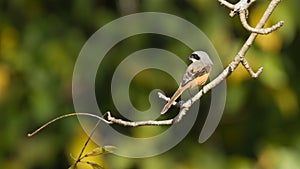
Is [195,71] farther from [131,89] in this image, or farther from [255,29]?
[131,89]

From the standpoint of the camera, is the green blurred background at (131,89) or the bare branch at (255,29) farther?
the green blurred background at (131,89)

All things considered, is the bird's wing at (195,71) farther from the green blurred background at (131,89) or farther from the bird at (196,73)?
the green blurred background at (131,89)

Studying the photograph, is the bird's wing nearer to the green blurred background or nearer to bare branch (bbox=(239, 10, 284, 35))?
bare branch (bbox=(239, 10, 284, 35))

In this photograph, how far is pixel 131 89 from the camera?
5.76 ft

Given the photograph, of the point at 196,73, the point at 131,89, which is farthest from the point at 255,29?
the point at 131,89

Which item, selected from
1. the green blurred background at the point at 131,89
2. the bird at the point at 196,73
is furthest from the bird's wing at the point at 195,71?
the green blurred background at the point at 131,89

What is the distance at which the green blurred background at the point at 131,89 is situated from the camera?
1.73 metres

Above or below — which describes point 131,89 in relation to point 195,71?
below

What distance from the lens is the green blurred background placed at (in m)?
1.73

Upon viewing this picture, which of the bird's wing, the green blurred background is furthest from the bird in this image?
the green blurred background

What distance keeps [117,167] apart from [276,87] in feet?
1.39

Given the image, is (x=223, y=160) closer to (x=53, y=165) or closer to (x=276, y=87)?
(x=276, y=87)

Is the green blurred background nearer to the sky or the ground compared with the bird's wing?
nearer to the ground

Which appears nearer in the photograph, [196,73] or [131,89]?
[196,73]
